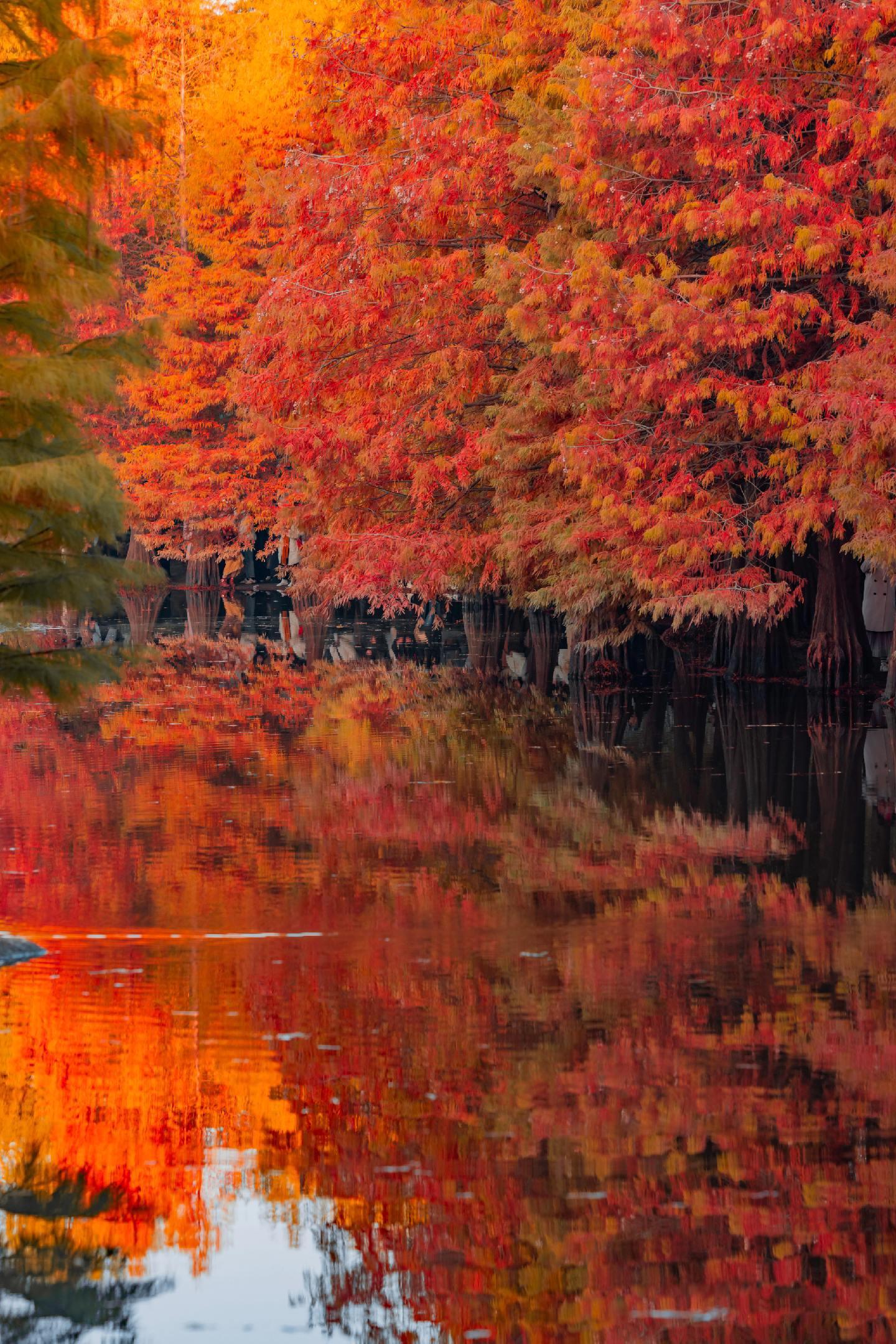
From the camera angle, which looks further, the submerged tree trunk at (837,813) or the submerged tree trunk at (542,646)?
the submerged tree trunk at (542,646)

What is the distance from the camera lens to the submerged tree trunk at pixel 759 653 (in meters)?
28.9

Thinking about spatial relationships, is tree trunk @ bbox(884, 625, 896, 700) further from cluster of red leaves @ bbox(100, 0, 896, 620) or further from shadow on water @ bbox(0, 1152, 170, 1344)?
shadow on water @ bbox(0, 1152, 170, 1344)

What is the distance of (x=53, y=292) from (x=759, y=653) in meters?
20.5

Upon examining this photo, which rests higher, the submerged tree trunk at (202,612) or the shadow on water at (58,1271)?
the submerged tree trunk at (202,612)

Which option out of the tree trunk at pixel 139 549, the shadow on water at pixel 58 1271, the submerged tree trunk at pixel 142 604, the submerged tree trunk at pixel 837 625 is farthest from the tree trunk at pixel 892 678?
the tree trunk at pixel 139 549

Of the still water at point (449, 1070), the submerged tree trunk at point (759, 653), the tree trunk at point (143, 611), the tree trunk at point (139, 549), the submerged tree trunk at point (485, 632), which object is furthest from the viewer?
the tree trunk at point (139, 549)

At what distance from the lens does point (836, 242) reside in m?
20.1

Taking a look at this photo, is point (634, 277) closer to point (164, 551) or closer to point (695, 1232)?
point (695, 1232)

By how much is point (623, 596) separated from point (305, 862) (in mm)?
14170

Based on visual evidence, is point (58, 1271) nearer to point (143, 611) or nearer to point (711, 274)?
point (711, 274)

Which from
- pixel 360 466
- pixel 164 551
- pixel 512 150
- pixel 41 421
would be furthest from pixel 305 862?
pixel 164 551

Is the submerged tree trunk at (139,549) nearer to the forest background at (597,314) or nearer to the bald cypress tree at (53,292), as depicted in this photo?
the forest background at (597,314)

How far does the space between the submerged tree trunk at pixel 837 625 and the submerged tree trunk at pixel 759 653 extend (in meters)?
1.78

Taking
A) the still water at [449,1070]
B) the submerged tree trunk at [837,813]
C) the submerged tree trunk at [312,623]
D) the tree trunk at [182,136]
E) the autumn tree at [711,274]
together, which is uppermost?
the tree trunk at [182,136]
